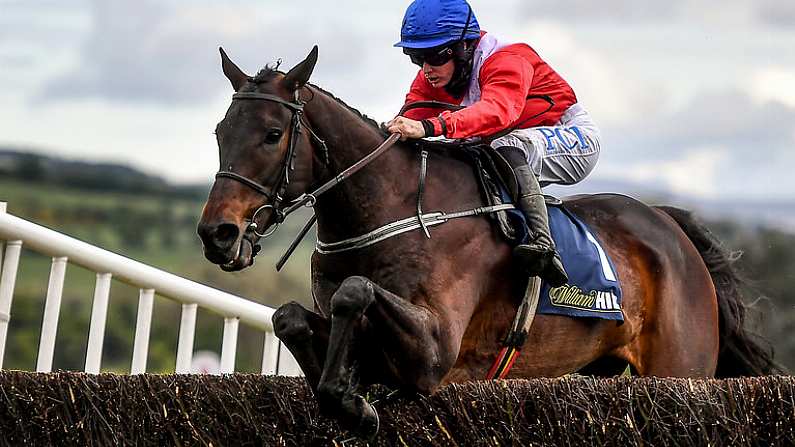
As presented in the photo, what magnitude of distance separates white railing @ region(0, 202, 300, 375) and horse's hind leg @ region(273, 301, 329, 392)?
1.64 m

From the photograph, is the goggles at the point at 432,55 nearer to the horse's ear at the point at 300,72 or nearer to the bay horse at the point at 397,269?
the bay horse at the point at 397,269

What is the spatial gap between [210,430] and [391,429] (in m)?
0.73

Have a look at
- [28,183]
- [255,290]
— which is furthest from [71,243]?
[28,183]

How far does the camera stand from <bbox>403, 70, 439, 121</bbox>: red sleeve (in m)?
5.35

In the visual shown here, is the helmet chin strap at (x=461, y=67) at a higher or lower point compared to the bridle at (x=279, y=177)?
higher

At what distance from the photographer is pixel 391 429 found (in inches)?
169

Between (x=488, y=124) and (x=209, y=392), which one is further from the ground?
(x=488, y=124)

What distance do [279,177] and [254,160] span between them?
0.14 metres

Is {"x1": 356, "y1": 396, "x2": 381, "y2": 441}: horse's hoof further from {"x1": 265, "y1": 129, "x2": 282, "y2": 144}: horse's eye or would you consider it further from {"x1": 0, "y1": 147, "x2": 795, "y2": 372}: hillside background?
{"x1": 0, "y1": 147, "x2": 795, "y2": 372}: hillside background

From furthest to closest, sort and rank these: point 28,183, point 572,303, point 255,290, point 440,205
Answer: point 28,183 → point 255,290 → point 572,303 → point 440,205

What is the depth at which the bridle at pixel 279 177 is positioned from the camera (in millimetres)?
4227

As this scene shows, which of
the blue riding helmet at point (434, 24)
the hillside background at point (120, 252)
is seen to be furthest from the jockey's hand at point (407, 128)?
the hillside background at point (120, 252)

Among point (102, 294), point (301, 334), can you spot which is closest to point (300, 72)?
point (301, 334)

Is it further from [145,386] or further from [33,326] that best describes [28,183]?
[145,386]
